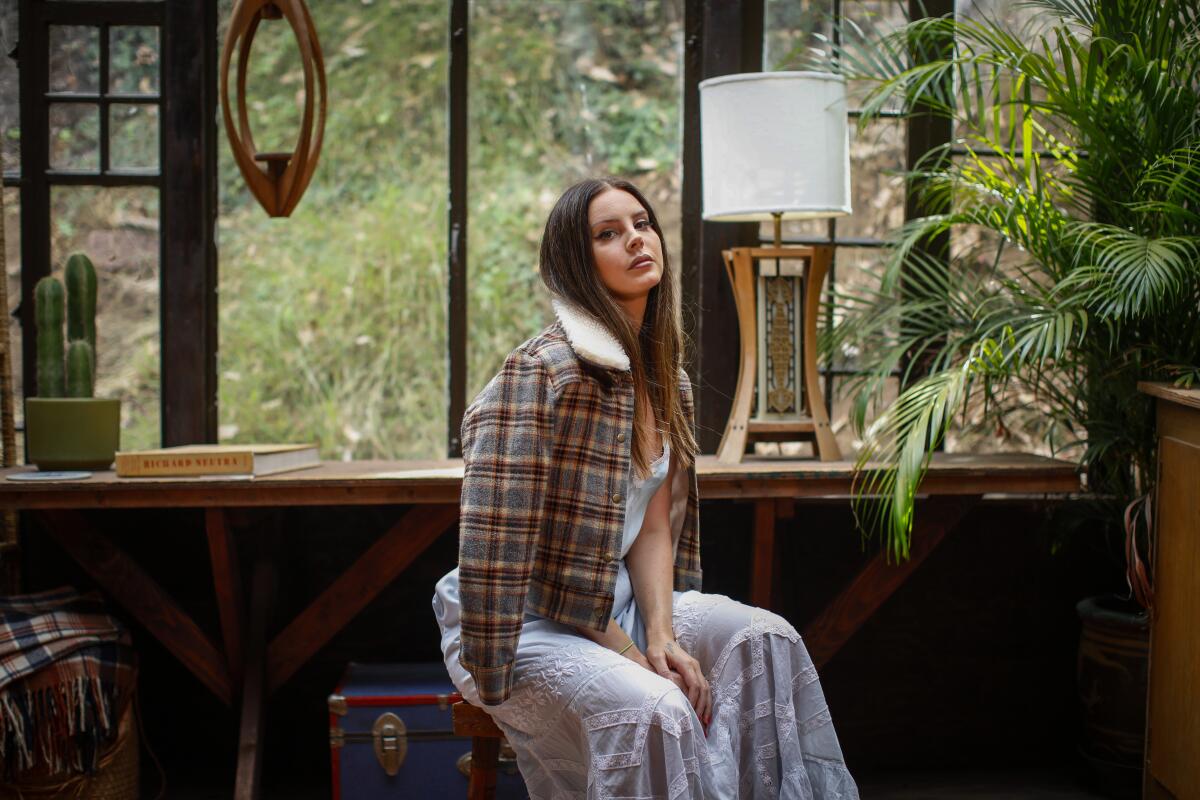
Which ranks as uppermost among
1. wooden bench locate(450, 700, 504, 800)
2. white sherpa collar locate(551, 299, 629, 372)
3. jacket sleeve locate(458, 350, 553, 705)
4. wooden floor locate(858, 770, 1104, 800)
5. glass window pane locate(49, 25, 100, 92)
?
glass window pane locate(49, 25, 100, 92)

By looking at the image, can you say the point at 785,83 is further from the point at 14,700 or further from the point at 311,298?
the point at 311,298

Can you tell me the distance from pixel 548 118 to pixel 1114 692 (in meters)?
4.75

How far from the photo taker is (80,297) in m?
2.88

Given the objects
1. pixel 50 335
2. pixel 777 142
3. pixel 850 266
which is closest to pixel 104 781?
pixel 50 335

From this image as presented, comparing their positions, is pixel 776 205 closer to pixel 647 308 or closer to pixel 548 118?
pixel 647 308

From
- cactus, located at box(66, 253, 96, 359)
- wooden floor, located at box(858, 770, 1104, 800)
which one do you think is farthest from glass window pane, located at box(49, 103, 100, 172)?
wooden floor, located at box(858, 770, 1104, 800)

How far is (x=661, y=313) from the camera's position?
2254 mm

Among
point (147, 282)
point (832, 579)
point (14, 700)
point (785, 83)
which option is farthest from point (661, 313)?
point (147, 282)

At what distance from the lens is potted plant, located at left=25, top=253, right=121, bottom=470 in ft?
9.33

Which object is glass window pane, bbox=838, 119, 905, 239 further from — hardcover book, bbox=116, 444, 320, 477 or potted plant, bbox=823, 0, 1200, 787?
hardcover book, bbox=116, 444, 320, 477

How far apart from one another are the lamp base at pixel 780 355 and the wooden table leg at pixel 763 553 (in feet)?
0.49

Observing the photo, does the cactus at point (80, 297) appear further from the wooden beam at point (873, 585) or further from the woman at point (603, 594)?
the wooden beam at point (873, 585)

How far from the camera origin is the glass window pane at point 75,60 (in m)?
3.22

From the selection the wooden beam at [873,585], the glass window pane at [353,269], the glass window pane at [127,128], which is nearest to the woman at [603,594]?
the wooden beam at [873,585]
